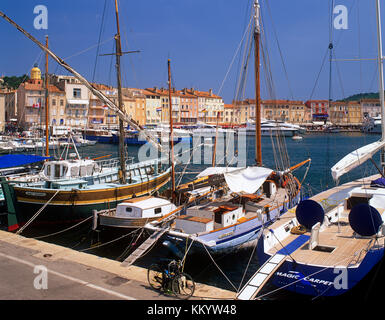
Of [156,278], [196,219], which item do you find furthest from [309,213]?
[156,278]

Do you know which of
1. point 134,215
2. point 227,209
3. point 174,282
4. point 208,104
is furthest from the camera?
point 208,104

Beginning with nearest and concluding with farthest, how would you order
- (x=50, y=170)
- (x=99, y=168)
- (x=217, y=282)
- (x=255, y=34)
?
(x=217, y=282) → (x=255, y=34) → (x=50, y=170) → (x=99, y=168)

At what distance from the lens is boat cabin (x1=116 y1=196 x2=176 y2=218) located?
2023 centimetres

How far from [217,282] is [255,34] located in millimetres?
15934

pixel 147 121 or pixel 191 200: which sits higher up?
pixel 147 121

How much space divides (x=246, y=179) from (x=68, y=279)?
423 inches

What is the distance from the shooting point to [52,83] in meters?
117

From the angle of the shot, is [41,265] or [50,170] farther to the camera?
[50,170]

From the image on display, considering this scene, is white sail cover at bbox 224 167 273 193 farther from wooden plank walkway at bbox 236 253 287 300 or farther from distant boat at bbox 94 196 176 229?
wooden plank walkway at bbox 236 253 287 300

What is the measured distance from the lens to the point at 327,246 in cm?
1424

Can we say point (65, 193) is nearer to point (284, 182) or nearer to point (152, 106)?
point (284, 182)

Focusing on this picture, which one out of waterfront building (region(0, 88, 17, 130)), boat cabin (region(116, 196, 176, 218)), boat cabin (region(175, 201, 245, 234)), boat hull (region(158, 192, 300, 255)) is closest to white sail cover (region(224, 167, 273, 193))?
boat cabin (region(175, 201, 245, 234))

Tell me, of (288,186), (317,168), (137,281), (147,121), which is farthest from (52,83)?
(137,281)
